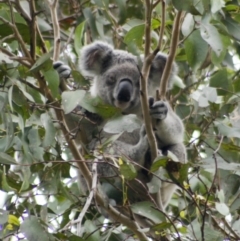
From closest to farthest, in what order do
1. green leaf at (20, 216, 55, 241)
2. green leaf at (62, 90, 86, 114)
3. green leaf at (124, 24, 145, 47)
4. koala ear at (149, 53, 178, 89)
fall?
green leaf at (20, 216, 55, 241) → green leaf at (62, 90, 86, 114) → green leaf at (124, 24, 145, 47) → koala ear at (149, 53, 178, 89)

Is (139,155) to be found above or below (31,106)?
below

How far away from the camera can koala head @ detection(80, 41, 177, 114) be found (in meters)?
3.73

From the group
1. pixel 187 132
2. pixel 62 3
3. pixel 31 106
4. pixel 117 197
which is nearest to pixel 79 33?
pixel 31 106

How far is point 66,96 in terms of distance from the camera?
240cm

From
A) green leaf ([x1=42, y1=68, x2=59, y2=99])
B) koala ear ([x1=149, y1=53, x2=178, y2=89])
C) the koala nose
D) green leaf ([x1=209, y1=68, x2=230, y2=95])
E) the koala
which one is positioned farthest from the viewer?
koala ear ([x1=149, y1=53, x2=178, y2=89])

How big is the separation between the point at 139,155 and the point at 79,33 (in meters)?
0.78

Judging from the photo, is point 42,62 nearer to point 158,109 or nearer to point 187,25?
point 187,25

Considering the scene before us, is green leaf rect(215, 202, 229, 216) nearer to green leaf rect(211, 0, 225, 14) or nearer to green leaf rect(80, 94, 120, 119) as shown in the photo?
green leaf rect(80, 94, 120, 119)

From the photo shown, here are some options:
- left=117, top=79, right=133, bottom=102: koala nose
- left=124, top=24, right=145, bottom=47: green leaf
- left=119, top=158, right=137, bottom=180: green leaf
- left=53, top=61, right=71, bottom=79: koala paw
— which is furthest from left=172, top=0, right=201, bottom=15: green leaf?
left=117, top=79, right=133, bottom=102: koala nose

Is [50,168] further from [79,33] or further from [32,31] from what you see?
[79,33]

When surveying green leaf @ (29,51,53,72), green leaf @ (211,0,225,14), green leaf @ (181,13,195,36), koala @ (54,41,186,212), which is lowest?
koala @ (54,41,186,212)

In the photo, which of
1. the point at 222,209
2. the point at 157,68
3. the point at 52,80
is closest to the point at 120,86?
the point at 157,68

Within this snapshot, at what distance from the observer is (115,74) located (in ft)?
13.0

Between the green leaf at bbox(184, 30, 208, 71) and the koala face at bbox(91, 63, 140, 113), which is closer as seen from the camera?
the green leaf at bbox(184, 30, 208, 71)
